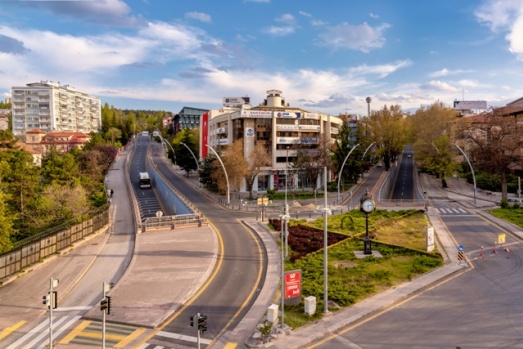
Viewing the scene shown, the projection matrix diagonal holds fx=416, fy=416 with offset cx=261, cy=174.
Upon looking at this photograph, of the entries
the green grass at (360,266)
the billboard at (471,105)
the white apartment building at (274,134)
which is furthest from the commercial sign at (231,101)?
the billboard at (471,105)

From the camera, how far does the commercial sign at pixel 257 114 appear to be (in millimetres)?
73750

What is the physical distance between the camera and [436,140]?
257ft

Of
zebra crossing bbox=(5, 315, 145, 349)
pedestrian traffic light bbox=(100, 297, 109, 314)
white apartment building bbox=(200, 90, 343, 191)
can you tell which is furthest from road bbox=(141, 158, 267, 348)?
white apartment building bbox=(200, 90, 343, 191)

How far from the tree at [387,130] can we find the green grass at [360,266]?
59.9 meters

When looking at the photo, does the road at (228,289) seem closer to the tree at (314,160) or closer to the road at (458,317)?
the road at (458,317)

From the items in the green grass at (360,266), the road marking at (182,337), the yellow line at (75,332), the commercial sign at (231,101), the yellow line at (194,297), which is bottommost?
the yellow line at (75,332)

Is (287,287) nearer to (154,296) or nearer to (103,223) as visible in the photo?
(154,296)

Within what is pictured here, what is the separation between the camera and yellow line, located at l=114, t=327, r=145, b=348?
18078 mm

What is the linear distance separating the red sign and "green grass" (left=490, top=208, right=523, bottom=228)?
32553 millimetres

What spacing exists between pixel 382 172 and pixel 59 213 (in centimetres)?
7750

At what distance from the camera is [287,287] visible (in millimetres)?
20016

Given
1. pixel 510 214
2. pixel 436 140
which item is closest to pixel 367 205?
pixel 510 214

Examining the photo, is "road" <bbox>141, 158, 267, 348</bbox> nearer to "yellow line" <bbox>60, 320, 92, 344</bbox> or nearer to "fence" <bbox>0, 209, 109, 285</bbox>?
"yellow line" <bbox>60, 320, 92, 344</bbox>

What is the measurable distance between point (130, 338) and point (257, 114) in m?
58.6
